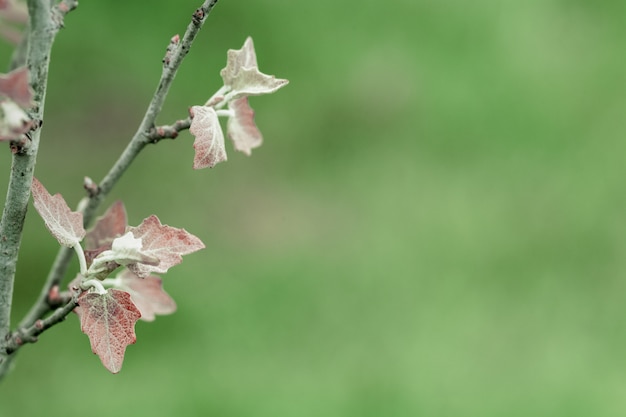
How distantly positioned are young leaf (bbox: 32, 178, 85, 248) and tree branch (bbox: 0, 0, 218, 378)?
0.17 ft

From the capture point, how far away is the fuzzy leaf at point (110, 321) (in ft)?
1.66

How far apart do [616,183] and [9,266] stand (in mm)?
2193

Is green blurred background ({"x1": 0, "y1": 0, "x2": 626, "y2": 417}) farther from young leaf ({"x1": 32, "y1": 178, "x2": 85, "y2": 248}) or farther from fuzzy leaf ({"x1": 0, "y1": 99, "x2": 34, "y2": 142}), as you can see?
fuzzy leaf ({"x1": 0, "y1": 99, "x2": 34, "y2": 142})

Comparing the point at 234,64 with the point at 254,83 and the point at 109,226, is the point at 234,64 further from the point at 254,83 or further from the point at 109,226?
the point at 109,226

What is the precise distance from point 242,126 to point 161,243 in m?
0.14

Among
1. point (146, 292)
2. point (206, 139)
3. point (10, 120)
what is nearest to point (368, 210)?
point (146, 292)

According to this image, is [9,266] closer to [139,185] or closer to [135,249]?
[135,249]

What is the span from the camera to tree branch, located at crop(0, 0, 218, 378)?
0.54 metres

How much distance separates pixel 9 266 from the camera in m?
0.54

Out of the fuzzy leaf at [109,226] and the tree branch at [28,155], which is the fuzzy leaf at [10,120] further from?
the fuzzy leaf at [109,226]

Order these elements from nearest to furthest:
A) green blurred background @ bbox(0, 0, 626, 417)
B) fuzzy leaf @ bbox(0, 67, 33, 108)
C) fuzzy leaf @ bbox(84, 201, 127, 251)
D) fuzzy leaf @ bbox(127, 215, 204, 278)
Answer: fuzzy leaf @ bbox(0, 67, 33, 108) < fuzzy leaf @ bbox(127, 215, 204, 278) < fuzzy leaf @ bbox(84, 201, 127, 251) < green blurred background @ bbox(0, 0, 626, 417)

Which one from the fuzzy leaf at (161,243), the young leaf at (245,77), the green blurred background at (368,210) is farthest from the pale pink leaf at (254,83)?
the green blurred background at (368,210)

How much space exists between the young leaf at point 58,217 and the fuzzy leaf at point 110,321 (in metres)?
0.04

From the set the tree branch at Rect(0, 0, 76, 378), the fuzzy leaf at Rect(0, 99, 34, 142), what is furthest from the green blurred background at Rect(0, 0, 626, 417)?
the fuzzy leaf at Rect(0, 99, 34, 142)
